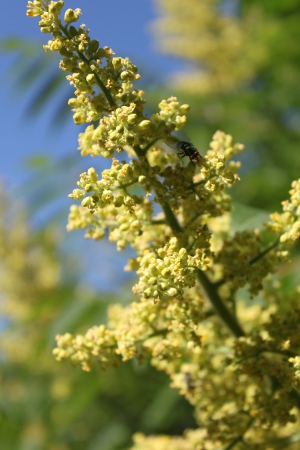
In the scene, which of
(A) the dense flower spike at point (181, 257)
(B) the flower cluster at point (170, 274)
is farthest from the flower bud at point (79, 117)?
(B) the flower cluster at point (170, 274)

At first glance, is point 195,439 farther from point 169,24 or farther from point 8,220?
point 169,24

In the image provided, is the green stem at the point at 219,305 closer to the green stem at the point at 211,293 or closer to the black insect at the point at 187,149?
the green stem at the point at 211,293

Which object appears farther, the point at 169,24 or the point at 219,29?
the point at 169,24

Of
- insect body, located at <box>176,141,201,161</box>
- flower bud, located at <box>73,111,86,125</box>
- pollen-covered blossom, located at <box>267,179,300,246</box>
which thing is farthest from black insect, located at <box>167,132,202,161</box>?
pollen-covered blossom, located at <box>267,179,300,246</box>

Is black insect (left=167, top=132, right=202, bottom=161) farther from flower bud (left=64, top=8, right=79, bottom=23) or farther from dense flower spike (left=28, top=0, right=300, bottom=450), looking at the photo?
flower bud (left=64, top=8, right=79, bottom=23)

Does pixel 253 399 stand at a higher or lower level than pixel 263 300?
lower

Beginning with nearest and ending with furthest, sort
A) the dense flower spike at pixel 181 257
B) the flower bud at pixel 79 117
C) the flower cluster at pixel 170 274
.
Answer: the flower cluster at pixel 170 274 → the dense flower spike at pixel 181 257 → the flower bud at pixel 79 117

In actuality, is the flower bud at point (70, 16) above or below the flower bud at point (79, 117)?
above

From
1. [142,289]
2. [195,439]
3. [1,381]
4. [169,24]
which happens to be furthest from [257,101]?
[169,24]

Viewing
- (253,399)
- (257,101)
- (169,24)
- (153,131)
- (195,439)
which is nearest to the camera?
(153,131)
